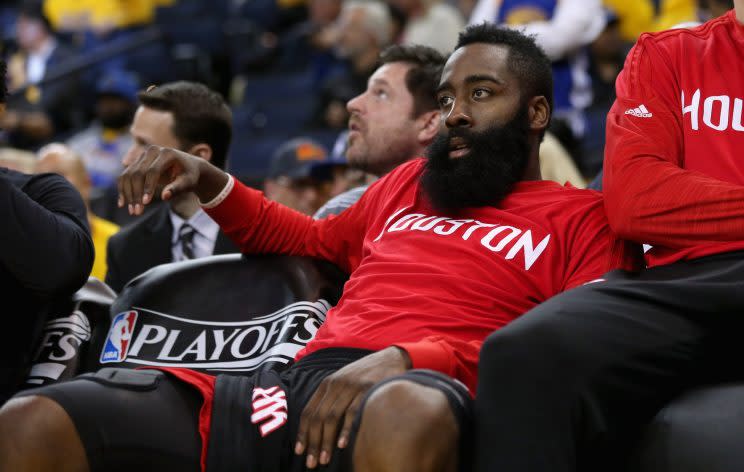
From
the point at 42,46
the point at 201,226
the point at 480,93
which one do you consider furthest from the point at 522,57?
the point at 42,46

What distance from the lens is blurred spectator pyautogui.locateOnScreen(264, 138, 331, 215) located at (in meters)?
4.74

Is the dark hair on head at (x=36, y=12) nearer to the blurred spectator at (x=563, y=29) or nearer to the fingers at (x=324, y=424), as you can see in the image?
the blurred spectator at (x=563, y=29)

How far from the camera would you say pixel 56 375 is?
8.84 feet

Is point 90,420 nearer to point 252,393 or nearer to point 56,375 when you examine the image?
point 252,393

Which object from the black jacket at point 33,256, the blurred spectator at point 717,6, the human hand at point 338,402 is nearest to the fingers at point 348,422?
the human hand at point 338,402

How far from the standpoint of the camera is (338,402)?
2.06 m

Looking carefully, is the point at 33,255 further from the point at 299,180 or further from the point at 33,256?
the point at 299,180

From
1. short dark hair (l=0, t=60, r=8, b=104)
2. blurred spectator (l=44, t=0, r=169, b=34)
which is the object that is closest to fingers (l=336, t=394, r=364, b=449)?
short dark hair (l=0, t=60, r=8, b=104)

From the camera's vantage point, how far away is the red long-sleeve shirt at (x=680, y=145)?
6.94 ft

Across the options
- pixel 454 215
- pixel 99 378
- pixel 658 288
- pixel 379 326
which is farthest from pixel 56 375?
pixel 658 288

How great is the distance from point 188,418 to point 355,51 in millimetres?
4966

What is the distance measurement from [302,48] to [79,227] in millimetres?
6232

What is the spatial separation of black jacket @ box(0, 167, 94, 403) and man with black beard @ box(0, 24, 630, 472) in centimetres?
23

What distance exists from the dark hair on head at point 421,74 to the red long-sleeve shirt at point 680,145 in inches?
42.6
